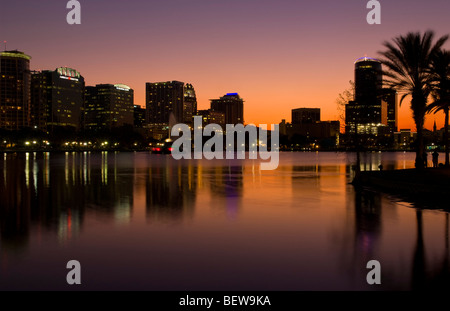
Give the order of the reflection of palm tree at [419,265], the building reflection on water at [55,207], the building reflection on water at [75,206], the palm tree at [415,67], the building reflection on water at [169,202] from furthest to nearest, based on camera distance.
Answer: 1. the palm tree at [415,67]
2. the building reflection on water at [169,202]
3. the building reflection on water at [75,206]
4. the building reflection on water at [55,207]
5. the reflection of palm tree at [419,265]

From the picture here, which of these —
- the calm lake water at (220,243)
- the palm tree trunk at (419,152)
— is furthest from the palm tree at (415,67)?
the calm lake water at (220,243)

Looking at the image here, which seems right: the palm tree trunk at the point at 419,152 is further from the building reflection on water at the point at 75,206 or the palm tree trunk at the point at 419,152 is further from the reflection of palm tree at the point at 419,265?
the reflection of palm tree at the point at 419,265

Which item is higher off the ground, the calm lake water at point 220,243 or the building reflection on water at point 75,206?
the building reflection on water at point 75,206

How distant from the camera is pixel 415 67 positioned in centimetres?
2641

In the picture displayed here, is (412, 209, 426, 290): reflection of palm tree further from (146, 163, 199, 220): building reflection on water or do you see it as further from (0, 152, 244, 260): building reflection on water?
(146, 163, 199, 220): building reflection on water

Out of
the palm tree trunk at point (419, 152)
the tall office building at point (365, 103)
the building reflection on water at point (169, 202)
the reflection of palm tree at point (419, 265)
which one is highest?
the tall office building at point (365, 103)

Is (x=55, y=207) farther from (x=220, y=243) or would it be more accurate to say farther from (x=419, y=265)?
(x=419, y=265)

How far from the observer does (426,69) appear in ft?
88.6

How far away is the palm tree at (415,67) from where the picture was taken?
1017 inches
